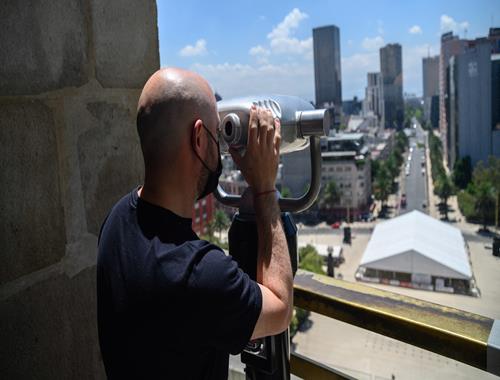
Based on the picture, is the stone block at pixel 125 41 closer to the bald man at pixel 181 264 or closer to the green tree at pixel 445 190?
the bald man at pixel 181 264

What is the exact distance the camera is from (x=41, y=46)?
2.86 ft

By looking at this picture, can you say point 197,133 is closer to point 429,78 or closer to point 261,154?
point 261,154

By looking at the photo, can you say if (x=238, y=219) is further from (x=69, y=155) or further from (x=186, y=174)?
(x=69, y=155)

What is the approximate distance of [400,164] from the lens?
40.2 m

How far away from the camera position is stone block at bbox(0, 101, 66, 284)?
805mm

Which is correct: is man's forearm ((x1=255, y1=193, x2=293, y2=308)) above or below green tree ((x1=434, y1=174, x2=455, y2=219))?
above

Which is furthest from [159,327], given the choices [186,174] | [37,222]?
[37,222]

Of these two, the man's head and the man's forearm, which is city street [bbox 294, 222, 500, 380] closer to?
the man's forearm

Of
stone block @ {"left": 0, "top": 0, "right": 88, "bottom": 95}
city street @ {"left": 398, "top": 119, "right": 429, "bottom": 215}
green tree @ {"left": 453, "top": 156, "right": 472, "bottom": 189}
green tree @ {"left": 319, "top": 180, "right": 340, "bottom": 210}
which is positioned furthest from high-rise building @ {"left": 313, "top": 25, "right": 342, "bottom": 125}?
stone block @ {"left": 0, "top": 0, "right": 88, "bottom": 95}

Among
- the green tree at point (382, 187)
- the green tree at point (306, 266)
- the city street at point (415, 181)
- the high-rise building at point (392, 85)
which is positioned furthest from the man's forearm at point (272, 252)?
the high-rise building at point (392, 85)

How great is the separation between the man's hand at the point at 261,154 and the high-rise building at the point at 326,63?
42679 millimetres

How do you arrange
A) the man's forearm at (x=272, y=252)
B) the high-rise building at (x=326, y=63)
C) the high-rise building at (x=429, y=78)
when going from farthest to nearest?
the high-rise building at (x=429, y=78) < the high-rise building at (x=326, y=63) < the man's forearm at (x=272, y=252)

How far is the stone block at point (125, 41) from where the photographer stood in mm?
1033

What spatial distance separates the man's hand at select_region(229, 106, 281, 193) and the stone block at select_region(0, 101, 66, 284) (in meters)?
0.37
